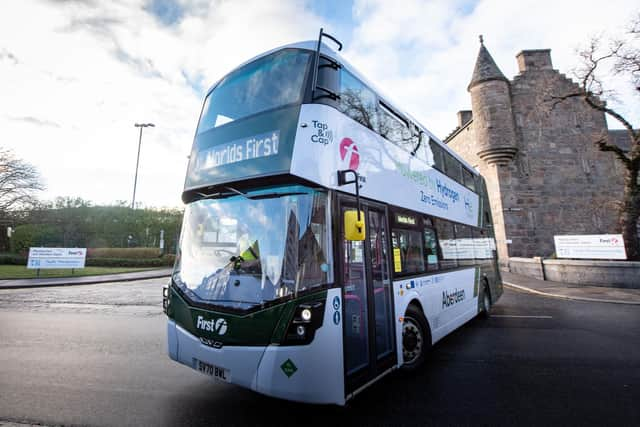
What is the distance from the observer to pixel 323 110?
3320 mm

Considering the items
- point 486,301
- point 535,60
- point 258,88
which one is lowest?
point 486,301

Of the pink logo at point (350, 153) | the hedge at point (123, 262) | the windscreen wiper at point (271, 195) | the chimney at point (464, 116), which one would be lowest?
the hedge at point (123, 262)

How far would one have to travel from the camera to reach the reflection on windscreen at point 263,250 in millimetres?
2859

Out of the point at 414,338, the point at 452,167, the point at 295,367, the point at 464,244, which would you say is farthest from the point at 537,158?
the point at 295,367

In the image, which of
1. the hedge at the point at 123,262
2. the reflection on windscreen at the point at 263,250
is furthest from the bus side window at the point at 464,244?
the hedge at the point at 123,262

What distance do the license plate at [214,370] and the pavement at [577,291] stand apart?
12.8 metres

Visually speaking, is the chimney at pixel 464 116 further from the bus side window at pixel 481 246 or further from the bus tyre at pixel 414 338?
the bus tyre at pixel 414 338

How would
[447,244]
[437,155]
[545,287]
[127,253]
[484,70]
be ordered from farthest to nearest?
1. [127,253]
2. [484,70]
3. [545,287]
4. [437,155]
5. [447,244]

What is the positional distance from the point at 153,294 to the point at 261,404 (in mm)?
10610

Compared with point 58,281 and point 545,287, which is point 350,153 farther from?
point 58,281

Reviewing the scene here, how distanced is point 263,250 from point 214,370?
50.5 inches

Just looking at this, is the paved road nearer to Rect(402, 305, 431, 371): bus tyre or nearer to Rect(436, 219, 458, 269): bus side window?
Rect(402, 305, 431, 371): bus tyre

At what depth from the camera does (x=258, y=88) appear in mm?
3750

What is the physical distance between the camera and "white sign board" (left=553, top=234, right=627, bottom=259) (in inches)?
513
